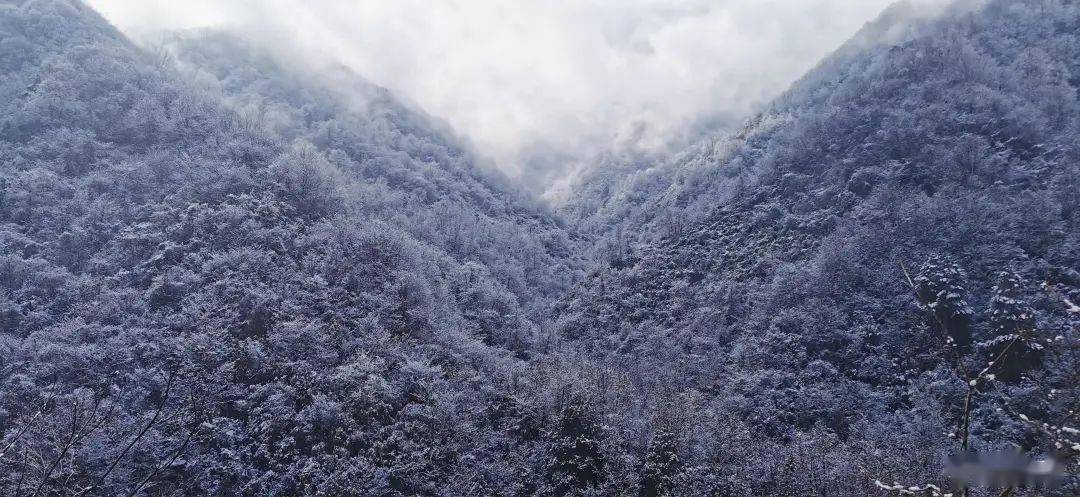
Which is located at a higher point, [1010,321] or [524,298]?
[1010,321]

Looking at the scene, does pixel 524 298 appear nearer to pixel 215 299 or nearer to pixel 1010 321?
pixel 215 299

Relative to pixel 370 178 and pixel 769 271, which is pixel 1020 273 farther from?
pixel 370 178

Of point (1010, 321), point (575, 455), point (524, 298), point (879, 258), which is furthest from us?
point (524, 298)

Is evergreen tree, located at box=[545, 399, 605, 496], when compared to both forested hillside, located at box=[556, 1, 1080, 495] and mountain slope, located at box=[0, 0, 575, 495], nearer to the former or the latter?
mountain slope, located at box=[0, 0, 575, 495]

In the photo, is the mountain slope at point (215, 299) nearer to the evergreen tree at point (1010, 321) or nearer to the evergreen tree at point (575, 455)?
the evergreen tree at point (575, 455)

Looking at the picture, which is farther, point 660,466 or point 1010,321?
point 1010,321

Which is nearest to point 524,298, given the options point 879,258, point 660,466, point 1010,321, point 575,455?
point 575,455
